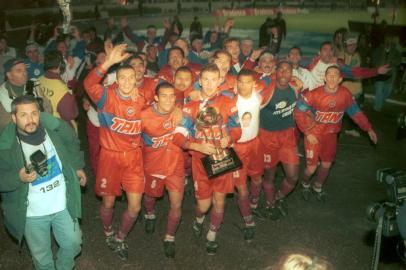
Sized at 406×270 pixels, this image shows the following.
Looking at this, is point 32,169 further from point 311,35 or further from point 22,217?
point 311,35

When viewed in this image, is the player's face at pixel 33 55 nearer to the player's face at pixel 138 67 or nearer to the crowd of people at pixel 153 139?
the crowd of people at pixel 153 139

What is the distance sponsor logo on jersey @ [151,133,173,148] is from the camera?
5.77m

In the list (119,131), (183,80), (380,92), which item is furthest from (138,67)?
(380,92)

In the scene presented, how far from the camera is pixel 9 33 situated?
97.0 feet

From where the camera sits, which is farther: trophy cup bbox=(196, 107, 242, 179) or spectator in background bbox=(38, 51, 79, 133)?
spectator in background bbox=(38, 51, 79, 133)

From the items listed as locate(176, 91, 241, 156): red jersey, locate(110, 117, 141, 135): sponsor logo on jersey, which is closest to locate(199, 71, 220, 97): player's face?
locate(176, 91, 241, 156): red jersey

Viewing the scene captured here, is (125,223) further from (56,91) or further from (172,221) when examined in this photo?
(56,91)

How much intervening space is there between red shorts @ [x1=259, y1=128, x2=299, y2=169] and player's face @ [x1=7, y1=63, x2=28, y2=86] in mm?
3600

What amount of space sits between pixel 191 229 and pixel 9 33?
2738 cm

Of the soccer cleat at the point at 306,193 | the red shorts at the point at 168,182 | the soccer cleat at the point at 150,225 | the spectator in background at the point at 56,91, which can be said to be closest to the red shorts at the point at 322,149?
the soccer cleat at the point at 306,193

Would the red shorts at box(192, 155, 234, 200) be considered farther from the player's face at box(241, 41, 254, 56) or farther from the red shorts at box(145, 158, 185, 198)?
the player's face at box(241, 41, 254, 56)

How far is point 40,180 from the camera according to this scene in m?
4.56

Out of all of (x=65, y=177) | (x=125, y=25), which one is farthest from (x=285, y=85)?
(x=125, y=25)

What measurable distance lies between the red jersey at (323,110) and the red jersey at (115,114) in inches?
108
